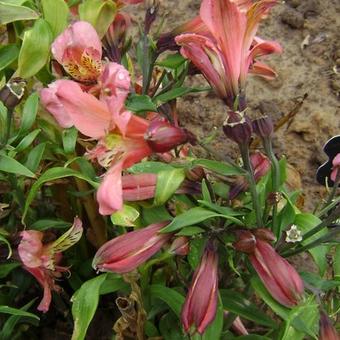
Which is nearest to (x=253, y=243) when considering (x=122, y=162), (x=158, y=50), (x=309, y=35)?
(x=122, y=162)

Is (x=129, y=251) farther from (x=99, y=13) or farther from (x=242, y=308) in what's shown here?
(x=99, y=13)

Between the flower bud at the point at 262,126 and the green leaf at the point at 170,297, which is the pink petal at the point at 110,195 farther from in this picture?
the green leaf at the point at 170,297

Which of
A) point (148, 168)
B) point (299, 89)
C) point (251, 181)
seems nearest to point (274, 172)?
point (251, 181)

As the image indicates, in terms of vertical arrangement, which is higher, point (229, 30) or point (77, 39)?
point (229, 30)

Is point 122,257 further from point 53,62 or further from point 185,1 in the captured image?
point 185,1

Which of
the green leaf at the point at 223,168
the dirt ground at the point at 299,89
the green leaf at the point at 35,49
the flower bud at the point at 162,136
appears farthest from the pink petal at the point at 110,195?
the dirt ground at the point at 299,89

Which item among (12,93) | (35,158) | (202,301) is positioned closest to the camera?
(202,301)

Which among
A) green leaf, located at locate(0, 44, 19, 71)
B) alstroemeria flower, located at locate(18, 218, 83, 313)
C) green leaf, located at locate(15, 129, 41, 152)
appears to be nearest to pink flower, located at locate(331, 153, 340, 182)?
alstroemeria flower, located at locate(18, 218, 83, 313)
